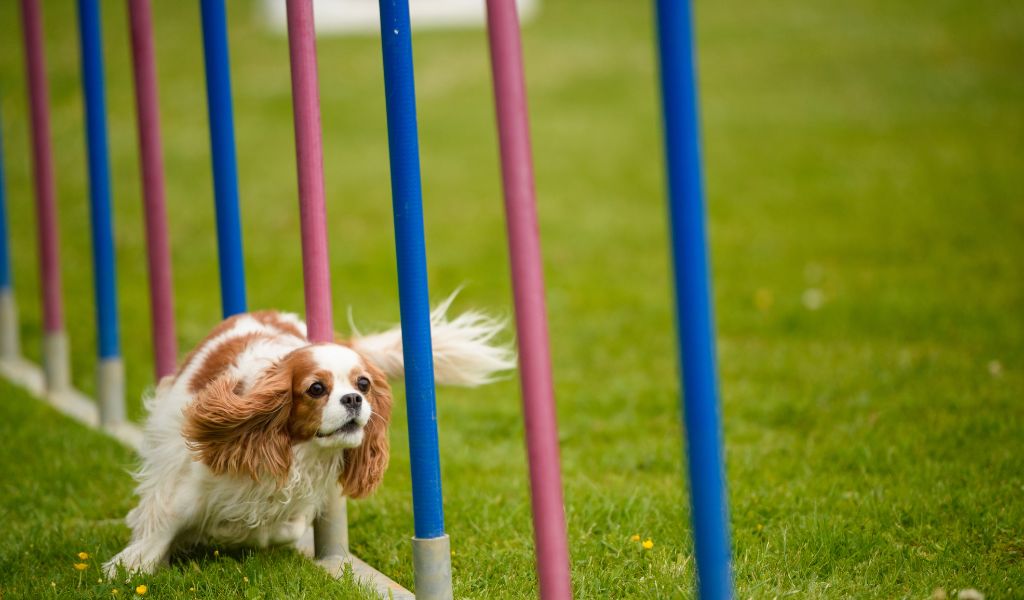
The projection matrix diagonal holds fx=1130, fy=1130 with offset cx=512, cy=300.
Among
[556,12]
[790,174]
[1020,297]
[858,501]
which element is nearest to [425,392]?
[858,501]

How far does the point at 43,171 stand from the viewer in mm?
6156

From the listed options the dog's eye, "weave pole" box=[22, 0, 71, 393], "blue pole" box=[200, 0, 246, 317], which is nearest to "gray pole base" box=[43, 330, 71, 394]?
"weave pole" box=[22, 0, 71, 393]

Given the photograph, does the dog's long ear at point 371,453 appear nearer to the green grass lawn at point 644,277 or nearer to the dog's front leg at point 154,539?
the green grass lawn at point 644,277

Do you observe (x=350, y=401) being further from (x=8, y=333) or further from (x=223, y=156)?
(x=8, y=333)

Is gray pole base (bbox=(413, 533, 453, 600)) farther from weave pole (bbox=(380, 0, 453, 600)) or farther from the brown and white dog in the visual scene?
the brown and white dog

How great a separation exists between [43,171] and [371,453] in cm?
360

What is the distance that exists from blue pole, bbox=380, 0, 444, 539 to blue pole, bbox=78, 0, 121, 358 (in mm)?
2850

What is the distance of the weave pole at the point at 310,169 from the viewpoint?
11.9 feet

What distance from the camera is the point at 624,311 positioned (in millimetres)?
7664

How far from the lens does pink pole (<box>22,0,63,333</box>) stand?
6016 millimetres

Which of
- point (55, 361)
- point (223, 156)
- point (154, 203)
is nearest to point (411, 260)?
point (223, 156)

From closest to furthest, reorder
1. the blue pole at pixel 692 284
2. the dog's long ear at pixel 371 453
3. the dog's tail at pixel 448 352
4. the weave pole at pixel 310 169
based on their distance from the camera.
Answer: the blue pole at pixel 692 284 → the dog's long ear at pixel 371 453 → the weave pole at pixel 310 169 → the dog's tail at pixel 448 352

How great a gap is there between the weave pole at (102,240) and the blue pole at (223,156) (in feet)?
4.97

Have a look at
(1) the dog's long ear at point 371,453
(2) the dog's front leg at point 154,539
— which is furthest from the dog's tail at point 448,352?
(2) the dog's front leg at point 154,539
